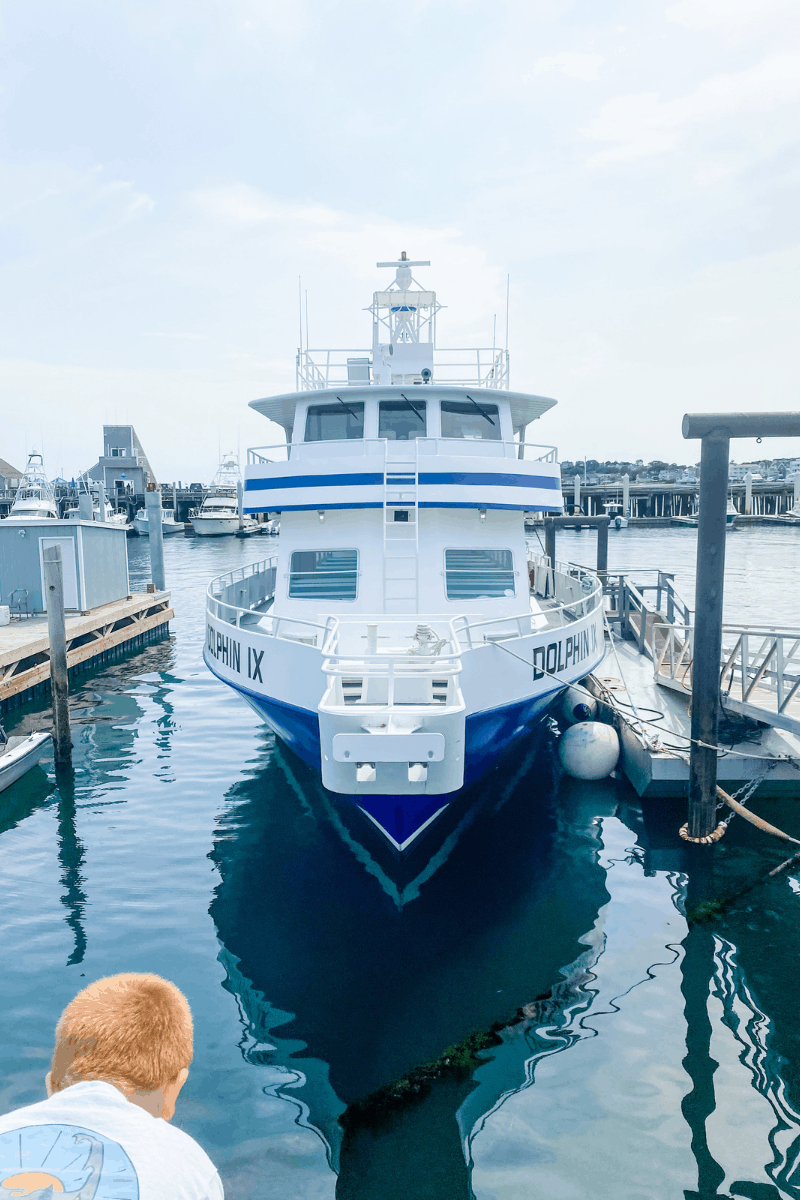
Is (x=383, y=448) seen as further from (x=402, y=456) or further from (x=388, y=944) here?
(x=388, y=944)

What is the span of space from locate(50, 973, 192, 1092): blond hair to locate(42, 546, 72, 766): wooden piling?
40.6 feet

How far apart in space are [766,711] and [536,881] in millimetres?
3713

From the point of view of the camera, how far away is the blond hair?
1699 mm

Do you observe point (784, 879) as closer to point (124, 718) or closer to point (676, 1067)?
point (676, 1067)

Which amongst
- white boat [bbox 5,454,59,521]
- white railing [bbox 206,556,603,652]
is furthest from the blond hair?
white boat [bbox 5,454,59,521]

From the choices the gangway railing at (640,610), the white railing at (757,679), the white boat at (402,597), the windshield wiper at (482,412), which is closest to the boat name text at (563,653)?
the white boat at (402,597)

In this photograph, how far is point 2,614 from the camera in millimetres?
18797

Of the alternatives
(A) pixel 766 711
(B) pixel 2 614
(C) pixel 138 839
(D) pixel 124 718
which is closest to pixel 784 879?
(A) pixel 766 711

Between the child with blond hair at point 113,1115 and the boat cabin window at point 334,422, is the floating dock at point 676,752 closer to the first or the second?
the boat cabin window at point 334,422

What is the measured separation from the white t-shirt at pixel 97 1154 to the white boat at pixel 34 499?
109 feet

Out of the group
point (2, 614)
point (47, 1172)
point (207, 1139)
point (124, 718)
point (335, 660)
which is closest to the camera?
point (47, 1172)

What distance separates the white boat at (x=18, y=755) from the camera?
11.8 m

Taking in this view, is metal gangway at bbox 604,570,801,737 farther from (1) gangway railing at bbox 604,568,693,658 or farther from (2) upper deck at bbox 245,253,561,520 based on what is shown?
(2) upper deck at bbox 245,253,561,520

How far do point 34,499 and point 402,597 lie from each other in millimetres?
36693
